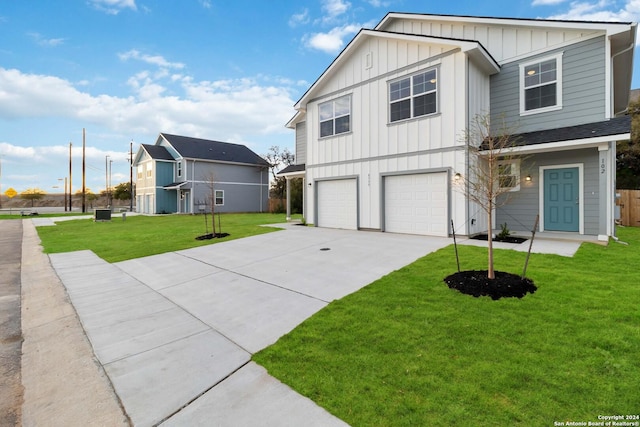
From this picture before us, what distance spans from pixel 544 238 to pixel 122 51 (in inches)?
837

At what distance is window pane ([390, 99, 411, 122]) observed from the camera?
10.5 meters

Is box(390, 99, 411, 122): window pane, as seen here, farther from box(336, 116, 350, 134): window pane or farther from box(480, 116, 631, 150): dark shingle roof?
box(480, 116, 631, 150): dark shingle roof

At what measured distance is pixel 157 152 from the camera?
30.7 meters

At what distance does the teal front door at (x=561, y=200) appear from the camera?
911cm

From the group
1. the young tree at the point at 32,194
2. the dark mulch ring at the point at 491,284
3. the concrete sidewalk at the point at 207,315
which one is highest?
the young tree at the point at 32,194

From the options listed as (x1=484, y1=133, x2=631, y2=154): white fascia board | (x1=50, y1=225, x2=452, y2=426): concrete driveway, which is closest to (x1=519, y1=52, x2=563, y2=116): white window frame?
(x1=484, y1=133, x2=631, y2=154): white fascia board

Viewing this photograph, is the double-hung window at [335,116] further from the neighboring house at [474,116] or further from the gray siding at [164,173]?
the gray siding at [164,173]

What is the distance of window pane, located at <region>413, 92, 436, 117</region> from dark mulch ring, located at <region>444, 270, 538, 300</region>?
679 cm

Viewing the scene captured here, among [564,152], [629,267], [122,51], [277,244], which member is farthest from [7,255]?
[564,152]

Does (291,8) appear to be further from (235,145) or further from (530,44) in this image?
(235,145)

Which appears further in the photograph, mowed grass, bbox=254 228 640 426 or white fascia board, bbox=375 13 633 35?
white fascia board, bbox=375 13 633 35

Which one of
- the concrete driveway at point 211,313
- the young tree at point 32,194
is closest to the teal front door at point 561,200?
the concrete driveway at point 211,313

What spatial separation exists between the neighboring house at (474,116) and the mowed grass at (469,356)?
5341 mm

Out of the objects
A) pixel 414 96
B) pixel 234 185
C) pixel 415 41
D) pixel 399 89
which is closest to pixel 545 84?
pixel 414 96
